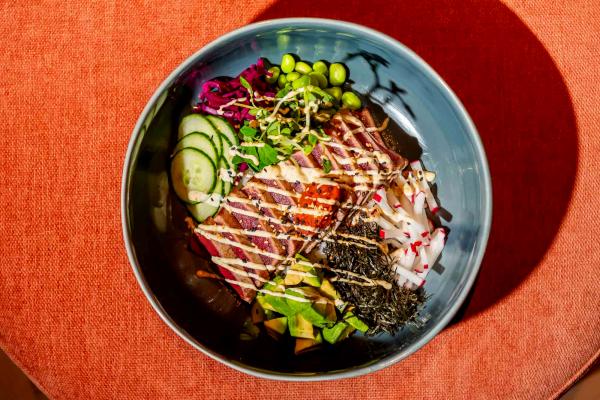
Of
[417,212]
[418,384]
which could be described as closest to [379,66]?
[417,212]

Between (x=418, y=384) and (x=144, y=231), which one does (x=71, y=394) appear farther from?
(x=418, y=384)

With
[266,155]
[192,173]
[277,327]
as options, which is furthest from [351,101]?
[277,327]

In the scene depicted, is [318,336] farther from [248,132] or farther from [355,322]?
[248,132]

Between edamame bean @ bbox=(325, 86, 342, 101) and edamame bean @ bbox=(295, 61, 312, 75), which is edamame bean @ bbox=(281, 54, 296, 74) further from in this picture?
edamame bean @ bbox=(325, 86, 342, 101)

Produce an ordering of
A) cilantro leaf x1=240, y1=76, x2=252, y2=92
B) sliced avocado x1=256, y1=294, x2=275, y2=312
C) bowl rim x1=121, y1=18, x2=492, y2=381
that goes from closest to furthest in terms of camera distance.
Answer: bowl rim x1=121, y1=18, x2=492, y2=381
cilantro leaf x1=240, y1=76, x2=252, y2=92
sliced avocado x1=256, y1=294, x2=275, y2=312

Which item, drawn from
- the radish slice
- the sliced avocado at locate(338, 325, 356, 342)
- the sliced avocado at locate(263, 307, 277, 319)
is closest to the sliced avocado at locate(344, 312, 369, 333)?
the sliced avocado at locate(338, 325, 356, 342)

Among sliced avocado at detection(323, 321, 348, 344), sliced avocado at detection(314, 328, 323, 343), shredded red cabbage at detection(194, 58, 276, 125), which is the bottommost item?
sliced avocado at detection(314, 328, 323, 343)
